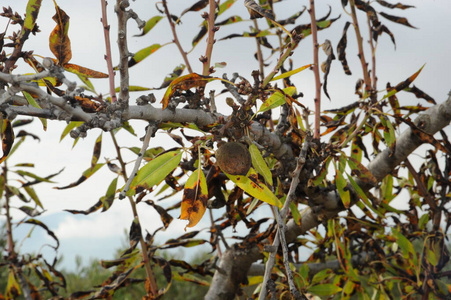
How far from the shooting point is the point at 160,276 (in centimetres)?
394

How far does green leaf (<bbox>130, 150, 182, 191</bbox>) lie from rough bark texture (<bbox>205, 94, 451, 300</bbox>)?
0.60 metres

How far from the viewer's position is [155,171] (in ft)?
2.50

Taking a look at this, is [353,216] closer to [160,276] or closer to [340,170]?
[340,170]

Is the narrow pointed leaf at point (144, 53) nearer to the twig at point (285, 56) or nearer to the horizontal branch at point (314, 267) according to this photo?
the twig at point (285, 56)

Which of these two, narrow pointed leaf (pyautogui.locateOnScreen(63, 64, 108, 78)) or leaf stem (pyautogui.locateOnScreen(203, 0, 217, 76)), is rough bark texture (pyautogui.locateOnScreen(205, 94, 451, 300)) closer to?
leaf stem (pyautogui.locateOnScreen(203, 0, 217, 76))

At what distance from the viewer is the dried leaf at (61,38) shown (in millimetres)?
745

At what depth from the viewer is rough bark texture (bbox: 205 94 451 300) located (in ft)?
4.15

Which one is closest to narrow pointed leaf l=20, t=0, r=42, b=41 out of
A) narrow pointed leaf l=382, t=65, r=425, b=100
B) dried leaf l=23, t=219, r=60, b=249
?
narrow pointed leaf l=382, t=65, r=425, b=100

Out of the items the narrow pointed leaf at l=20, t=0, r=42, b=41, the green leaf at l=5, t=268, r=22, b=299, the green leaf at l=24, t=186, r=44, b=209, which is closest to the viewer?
the narrow pointed leaf at l=20, t=0, r=42, b=41

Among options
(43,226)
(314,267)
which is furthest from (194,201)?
(43,226)

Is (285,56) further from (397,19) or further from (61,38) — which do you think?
(397,19)

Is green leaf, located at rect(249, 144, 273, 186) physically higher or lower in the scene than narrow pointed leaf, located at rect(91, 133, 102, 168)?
lower

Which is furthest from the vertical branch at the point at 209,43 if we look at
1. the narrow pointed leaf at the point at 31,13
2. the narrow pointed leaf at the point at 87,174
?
the narrow pointed leaf at the point at 87,174

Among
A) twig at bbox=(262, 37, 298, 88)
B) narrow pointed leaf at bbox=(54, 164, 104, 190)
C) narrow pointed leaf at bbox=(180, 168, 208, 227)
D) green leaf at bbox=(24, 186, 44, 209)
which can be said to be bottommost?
narrow pointed leaf at bbox=(180, 168, 208, 227)
